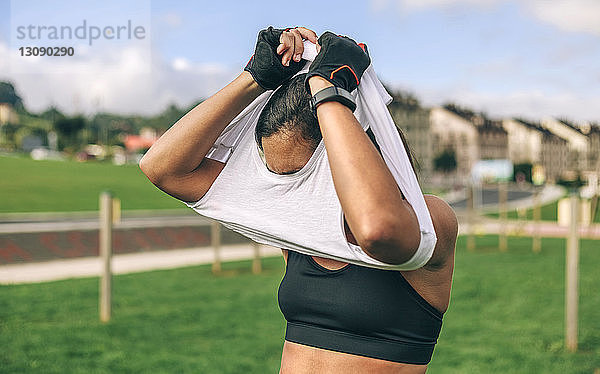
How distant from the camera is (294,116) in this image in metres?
1.55

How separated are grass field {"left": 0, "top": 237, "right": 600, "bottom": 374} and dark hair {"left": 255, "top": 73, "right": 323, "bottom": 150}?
4.28 m

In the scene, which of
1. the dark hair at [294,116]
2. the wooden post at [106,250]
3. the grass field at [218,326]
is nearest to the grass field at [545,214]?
the grass field at [218,326]

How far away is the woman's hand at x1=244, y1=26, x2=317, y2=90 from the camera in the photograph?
1.56 meters

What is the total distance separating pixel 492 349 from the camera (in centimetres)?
633

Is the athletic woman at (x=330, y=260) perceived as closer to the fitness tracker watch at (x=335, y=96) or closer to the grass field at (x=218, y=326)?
the fitness tracker watch at (x=335, y=96)

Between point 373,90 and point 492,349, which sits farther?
point 492,349

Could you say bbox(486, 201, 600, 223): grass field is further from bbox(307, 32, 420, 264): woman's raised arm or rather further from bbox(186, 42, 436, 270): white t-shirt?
bbox(307, 32, 420, 264): woman's raised arm

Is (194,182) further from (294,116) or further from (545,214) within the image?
(545,214)

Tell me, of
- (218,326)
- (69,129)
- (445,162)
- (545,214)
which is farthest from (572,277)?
(445,162)

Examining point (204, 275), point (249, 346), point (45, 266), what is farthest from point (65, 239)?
point (249, 346)

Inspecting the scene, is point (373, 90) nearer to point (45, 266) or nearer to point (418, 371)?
point (418, 371)

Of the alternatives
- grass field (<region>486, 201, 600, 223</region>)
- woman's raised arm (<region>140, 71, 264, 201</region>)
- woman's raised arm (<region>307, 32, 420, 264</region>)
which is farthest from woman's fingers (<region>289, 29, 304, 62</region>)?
grass field (<region>486, 201, 600, 223</region>)

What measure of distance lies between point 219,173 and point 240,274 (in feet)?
31.7

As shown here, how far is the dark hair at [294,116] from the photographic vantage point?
154 centimetres
